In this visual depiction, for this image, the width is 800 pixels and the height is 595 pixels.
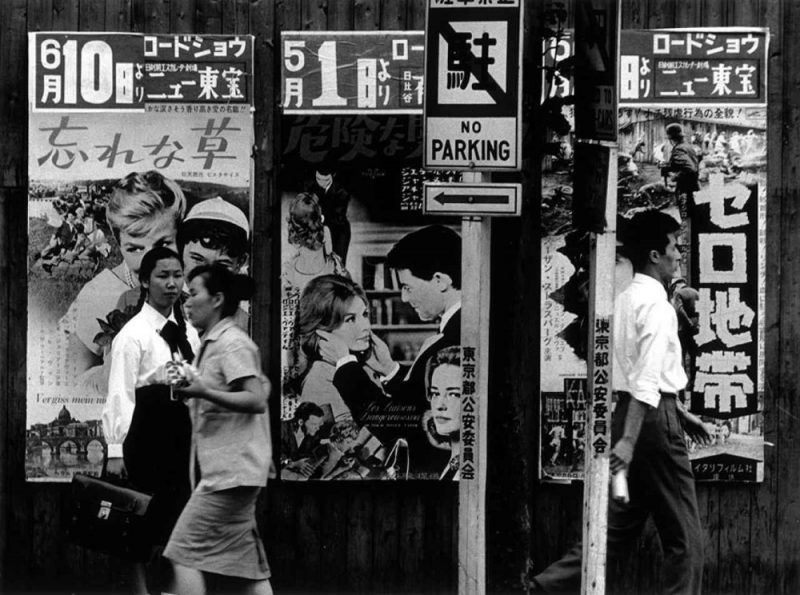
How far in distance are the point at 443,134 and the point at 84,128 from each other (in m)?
3.30

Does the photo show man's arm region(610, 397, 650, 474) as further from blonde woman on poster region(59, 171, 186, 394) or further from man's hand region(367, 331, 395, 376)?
blonde woman on poster region(59, 171, 186, 394)

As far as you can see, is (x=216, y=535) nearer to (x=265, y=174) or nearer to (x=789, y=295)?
(x=265, y=174)

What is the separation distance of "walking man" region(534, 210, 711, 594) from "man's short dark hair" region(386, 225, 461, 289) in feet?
4.54

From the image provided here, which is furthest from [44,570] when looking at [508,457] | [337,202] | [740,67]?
[740,67]

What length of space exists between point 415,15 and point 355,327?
1.98m

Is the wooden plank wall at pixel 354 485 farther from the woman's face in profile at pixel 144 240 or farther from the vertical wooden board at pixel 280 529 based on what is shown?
the woman's face in profile at pixel 144 240

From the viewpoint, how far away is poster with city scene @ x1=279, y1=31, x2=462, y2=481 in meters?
9.52

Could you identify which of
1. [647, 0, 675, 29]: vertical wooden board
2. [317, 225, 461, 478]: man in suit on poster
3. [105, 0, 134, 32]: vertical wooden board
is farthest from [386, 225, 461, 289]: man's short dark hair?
[105, 0, 134, 32]: vertical wooden board

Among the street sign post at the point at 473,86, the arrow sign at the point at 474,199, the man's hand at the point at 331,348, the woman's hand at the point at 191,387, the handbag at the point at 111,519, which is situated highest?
the street sign post at the point at 473,86

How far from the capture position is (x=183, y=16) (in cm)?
957

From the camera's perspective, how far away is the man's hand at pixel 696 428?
9.55 m

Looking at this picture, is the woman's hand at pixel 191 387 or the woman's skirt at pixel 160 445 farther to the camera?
the woman's skirt at pixel 160 445

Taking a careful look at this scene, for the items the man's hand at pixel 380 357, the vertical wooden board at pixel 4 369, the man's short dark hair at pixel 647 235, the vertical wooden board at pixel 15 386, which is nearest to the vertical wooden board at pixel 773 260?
the man's short dark hair at pixel 647 235

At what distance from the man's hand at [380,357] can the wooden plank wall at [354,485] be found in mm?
608
